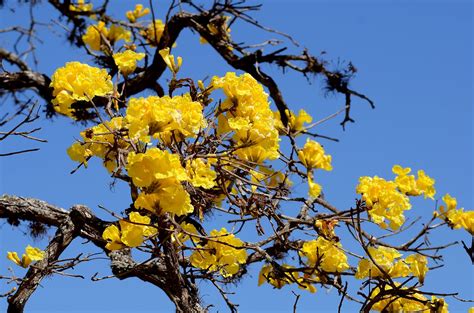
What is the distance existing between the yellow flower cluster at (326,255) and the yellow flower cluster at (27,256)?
106 centimetres

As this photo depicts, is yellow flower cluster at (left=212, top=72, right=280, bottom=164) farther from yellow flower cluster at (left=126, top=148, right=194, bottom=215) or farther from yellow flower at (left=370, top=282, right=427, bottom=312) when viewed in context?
yellow flower at (left=370, top=282, right=427, bottom=312)

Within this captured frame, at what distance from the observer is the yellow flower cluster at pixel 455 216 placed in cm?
251

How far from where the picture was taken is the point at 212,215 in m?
2.40

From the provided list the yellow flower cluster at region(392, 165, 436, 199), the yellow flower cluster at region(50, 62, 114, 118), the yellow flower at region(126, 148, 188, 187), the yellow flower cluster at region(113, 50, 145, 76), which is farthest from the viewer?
the yellow flower cluster at region(392, 165, 436, 199)

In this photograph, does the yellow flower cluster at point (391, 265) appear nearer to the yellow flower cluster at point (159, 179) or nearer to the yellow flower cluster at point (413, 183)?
the yellow flower cluster at point (413, 183)

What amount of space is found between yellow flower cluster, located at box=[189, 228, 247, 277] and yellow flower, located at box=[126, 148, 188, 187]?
47cm

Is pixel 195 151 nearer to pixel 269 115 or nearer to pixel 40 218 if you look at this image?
pixel 269 115

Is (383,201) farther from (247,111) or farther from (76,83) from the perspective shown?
(76,83)

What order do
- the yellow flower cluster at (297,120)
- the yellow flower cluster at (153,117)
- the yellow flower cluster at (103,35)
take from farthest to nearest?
the yellow flower cluster at (103,35) < the yellow flower cluster at (297,120) < the yellow flower cluster at (153,117)

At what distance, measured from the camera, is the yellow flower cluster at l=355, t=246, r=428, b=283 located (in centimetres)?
202

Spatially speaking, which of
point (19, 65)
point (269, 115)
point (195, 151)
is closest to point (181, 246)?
point (195, 151)

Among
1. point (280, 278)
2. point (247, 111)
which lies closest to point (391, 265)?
point (280, 278)

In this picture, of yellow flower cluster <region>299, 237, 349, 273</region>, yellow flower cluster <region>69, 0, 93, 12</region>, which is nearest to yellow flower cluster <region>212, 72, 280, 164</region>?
yellow flower cluster <region>299, 237, 349, 273</region>

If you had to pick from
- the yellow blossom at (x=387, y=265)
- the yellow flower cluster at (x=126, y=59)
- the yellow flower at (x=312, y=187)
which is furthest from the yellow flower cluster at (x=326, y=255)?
the yellow flower cluster at (x=126, y=59)
